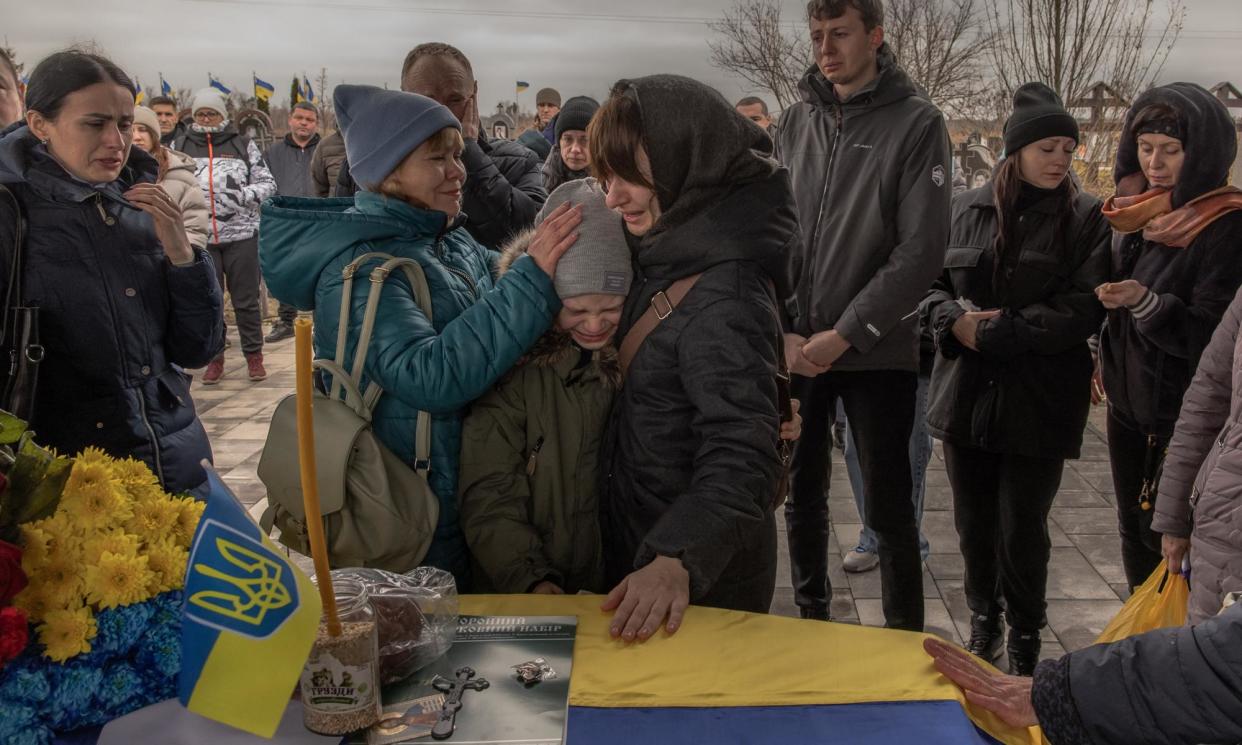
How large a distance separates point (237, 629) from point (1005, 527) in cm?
250

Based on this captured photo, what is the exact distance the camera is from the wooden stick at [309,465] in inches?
38.4

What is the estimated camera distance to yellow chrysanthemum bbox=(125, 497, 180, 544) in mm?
1151

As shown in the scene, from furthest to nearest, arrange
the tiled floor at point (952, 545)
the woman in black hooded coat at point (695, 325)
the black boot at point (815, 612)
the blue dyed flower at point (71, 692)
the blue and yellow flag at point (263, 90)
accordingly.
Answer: the blue and yellow flag at point (263, 90)
the tiled floor at point (952, 545)
the black boot at point (815, 612)
the woman in black hooded coat at point (695, 325)
the blue dyed flower at point (71, 692)

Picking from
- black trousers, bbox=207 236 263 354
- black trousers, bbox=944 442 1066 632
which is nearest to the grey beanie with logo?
black trousers, bbox=944 442 1066 632

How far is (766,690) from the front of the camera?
129 centimetres

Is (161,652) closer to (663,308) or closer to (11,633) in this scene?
(11,633)

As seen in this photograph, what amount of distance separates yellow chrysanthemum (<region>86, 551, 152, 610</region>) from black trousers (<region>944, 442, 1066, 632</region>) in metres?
2.50

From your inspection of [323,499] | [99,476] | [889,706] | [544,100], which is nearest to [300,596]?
A: [99,476]

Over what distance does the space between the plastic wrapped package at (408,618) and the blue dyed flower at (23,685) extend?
368 mm

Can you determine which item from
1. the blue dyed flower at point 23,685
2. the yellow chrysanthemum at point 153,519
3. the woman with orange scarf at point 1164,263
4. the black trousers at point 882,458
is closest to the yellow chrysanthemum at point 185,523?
the yellow chrysanthemum at point 153,519

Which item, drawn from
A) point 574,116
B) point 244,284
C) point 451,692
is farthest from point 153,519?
point 244,284

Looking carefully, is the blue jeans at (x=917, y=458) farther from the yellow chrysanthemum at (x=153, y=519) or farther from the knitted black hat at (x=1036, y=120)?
the yellow chrysanthemum at (x=153, y=519)

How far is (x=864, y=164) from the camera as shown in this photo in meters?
2.83

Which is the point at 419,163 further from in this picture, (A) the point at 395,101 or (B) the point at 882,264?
(B) the point at 882,264
